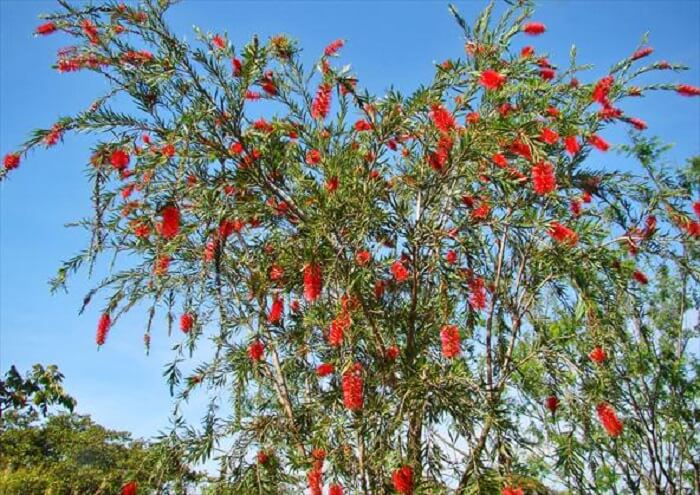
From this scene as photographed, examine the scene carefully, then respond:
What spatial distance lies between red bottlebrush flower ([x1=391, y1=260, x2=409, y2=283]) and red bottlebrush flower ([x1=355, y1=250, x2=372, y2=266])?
7.5 inches

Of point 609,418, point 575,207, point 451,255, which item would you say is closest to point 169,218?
point 451,255

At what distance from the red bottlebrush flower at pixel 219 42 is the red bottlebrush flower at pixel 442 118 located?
1111 millimetres

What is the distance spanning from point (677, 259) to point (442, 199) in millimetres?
1358

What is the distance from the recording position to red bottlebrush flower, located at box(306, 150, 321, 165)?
3.01 meters

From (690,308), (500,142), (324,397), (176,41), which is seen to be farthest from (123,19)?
(690,308)

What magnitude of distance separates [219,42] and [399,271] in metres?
1.54

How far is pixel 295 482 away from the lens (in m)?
2.72

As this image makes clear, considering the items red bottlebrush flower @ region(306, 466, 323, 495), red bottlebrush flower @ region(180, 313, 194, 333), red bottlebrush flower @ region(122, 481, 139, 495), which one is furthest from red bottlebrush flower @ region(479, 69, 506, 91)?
red bottlebrush flower @ region(122, 481, 139, 495)

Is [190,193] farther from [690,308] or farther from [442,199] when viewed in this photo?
[690,308]

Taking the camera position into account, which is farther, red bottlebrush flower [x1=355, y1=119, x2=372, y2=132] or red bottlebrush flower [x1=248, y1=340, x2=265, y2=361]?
red bottlebrush flower [x1=355, y1=119, x2=372, y2=132]

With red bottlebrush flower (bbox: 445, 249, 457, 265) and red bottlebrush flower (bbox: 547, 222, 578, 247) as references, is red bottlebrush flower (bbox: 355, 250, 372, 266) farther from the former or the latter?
red bottlebrush flower (bbox: 547, 222, 578, 247)

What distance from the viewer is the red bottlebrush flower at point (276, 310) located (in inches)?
127

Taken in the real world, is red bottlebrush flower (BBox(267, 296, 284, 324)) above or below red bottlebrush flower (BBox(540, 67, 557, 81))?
below

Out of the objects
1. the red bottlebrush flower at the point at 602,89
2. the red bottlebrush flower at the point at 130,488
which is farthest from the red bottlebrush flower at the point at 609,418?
the red bottlebrush flower at the point at 130,488
